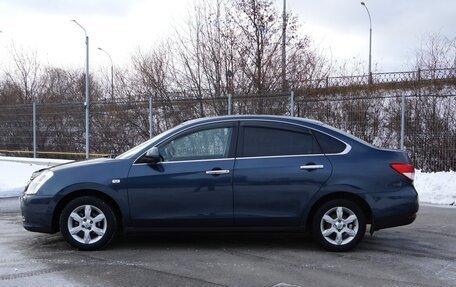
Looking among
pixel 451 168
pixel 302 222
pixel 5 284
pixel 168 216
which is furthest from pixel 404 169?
pixel 451 168

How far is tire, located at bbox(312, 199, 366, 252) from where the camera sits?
18.4 ft

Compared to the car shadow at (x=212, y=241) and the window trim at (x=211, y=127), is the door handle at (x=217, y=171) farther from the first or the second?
the car shadow at (x=212, y=241)

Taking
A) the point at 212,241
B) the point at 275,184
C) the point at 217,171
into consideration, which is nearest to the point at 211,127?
the point at 217,171

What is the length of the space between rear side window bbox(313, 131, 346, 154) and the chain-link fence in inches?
299

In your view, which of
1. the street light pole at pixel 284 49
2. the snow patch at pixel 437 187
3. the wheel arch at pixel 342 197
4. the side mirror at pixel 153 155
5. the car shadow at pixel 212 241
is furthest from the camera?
the street light pole at pixel 284 49

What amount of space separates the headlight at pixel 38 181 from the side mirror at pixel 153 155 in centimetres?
119

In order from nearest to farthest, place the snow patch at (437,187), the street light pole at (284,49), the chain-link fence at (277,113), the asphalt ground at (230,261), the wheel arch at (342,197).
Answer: the asphalt ground at (230,261)
the wheel arch at (342,197)
the snow patch at (437,187)
the chain-link fence at (277,113)
the street light pole at (284,49)

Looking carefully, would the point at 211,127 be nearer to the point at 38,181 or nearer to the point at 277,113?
the point at 38,181

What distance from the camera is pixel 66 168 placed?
18.7ft

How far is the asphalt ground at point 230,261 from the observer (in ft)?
15.2

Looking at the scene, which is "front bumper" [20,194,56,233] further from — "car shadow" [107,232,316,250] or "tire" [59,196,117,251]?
"car shadow" [107,232,316,250]

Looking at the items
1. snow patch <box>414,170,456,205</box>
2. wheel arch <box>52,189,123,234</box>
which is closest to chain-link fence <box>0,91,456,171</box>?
snow patch <box>414,170,456,205</box>

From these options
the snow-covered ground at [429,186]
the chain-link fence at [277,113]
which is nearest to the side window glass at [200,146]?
the snow-covered ground at [429,186]

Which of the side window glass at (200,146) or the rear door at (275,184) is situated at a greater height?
the side window glass at (200,146)
